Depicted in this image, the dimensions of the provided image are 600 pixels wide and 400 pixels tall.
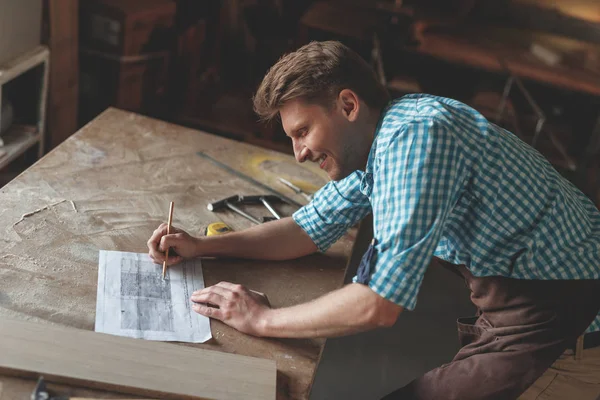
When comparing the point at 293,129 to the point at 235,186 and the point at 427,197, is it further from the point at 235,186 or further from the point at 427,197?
the point at 235,186

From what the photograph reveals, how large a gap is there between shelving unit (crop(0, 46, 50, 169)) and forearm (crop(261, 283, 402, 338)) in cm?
179

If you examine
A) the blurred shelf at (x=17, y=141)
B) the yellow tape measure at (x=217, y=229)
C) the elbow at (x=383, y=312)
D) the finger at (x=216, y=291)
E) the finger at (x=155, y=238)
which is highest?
the elbow at (x=383, y=312)

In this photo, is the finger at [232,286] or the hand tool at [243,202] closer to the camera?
the finger at [232,286]

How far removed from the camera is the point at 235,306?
1507mm

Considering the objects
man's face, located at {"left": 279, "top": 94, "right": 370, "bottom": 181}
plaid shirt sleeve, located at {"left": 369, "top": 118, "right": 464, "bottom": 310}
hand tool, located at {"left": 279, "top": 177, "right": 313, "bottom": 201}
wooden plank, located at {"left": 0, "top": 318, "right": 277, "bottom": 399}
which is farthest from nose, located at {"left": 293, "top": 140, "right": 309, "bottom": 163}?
hand tool, located at {"left": 279, "top": 177, "right": 313, "bottom": 201}

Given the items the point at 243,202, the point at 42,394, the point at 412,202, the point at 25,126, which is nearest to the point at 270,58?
the point at 25,126

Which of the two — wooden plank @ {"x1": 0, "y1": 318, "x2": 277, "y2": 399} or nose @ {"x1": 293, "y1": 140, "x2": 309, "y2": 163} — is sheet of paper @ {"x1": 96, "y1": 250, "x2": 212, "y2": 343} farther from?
nose @ {"x1": 293, "y1": 140, "x2": 309, "y2": 163}

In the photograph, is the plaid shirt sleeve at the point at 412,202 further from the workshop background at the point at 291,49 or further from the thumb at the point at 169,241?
the workshop background at the point at 291,49

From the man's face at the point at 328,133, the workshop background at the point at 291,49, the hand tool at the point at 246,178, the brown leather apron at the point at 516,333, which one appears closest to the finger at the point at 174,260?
the man's face at the point at 328,133

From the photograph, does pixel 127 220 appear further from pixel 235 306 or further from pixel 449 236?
pixel 449 236

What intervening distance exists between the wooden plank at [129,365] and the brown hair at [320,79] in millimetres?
633

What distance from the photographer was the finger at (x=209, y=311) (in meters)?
1.50

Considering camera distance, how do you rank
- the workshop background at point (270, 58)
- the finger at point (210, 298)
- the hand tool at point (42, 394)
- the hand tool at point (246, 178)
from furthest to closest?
the workshop background at point (270, 58)
the hand tool at point (246, 178)
the finger at point (210, 298)
the hand tool at point (42, 394)

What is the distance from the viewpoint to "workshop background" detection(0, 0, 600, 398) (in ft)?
9.75
